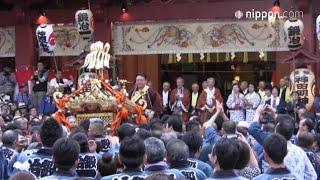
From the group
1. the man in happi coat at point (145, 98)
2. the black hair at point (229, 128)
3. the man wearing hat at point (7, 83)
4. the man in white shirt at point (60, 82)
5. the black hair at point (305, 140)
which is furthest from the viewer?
the man wearing hat at point (7, 83)

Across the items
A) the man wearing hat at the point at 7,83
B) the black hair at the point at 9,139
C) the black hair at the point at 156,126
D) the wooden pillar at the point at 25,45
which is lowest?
the black hair at the point at 9,139

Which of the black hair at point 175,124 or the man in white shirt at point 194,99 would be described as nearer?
the black hair at point 175,124

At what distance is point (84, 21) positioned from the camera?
653 inches

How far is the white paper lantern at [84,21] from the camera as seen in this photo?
652 inches

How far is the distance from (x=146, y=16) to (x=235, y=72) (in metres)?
4.17

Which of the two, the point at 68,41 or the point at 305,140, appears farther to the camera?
the point at 68,41

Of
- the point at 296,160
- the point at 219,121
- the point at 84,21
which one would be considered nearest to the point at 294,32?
the point at 84,21

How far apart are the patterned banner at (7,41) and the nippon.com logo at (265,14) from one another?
6304mm

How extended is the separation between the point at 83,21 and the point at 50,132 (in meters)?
11.1

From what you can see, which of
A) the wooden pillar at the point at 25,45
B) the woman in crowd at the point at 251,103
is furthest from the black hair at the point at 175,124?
the wooden pillar at the point at 25,45

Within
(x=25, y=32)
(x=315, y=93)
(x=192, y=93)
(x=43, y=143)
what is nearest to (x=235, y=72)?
(x=192, y=93)

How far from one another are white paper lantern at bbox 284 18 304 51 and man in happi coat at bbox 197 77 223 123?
2258mm

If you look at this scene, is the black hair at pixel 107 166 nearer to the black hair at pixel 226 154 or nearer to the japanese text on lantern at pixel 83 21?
the black hair at pixel 226 154

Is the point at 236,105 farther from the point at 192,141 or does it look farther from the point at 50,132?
the point at 50,132
